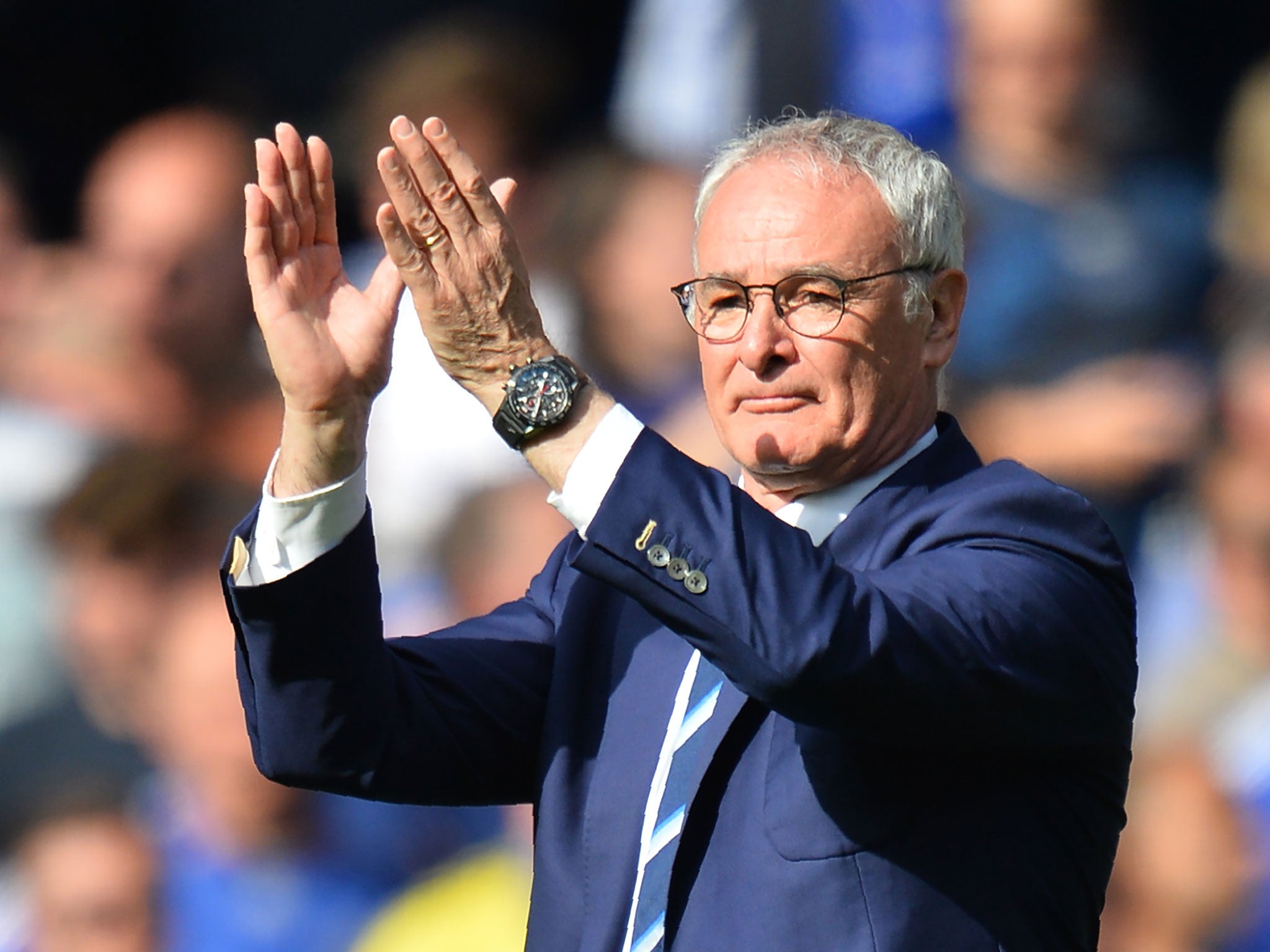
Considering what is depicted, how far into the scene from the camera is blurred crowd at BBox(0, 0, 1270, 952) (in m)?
4.70

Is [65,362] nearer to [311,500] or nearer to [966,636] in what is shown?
[311,500]

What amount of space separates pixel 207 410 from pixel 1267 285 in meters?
3.02

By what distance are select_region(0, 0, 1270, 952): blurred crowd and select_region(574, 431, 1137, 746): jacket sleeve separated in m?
2.65

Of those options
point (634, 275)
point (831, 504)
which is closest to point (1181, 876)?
point (634, 275)

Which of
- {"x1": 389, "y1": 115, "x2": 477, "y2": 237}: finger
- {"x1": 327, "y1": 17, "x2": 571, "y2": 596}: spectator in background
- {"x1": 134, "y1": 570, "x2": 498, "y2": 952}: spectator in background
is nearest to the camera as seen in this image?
{"x1": 389, "y1": 115, "x2": 477, "y2": 237}: finger

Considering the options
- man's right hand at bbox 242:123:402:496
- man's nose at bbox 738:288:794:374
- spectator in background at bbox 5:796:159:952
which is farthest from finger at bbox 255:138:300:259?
spectator in background at bbox 5:796:159:952

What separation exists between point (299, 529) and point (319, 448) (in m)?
0.10

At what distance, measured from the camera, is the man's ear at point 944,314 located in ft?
7.42

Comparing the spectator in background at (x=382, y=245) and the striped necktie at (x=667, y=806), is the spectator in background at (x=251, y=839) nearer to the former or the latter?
the spectator in background at (x=382, y=245)

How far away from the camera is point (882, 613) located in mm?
1762

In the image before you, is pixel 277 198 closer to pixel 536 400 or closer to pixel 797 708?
pixel 536 400

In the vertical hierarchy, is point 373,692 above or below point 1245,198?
below

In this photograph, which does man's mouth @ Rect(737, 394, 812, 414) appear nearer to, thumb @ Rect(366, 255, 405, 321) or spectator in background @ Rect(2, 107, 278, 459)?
thumb @ Rect(366, 255, 405, 321)

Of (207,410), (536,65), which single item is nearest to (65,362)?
(207,410)
